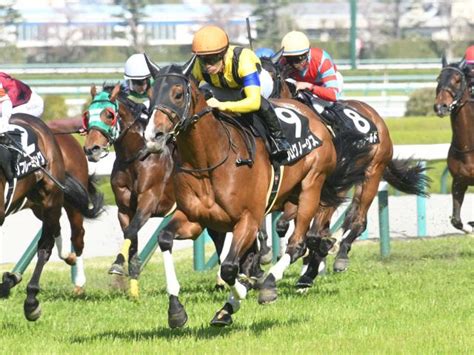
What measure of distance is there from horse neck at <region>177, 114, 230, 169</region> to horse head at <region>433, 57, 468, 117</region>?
16.1 feet

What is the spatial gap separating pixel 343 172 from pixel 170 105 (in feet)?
8.73

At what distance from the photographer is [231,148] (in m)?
6.54

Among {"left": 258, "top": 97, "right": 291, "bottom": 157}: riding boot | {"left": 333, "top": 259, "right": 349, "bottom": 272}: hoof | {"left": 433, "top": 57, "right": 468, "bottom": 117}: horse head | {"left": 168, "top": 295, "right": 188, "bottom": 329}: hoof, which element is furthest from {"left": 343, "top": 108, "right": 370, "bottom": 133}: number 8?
{"left": 168, "top": 295, "right": 188, "bottom": 329}: hoof

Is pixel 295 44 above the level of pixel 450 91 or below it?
above

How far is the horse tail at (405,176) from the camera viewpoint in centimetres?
1095

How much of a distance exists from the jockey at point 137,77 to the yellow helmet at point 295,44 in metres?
1.06

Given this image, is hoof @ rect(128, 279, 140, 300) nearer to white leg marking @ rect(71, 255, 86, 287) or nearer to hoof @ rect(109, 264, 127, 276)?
hoof @ rect(109, 264, 127, 276)

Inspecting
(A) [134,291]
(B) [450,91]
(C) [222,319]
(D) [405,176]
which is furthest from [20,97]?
(B) [450,91]

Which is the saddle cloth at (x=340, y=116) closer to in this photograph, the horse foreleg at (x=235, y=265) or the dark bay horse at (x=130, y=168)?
the dark bay horse at (x=130, y=168)

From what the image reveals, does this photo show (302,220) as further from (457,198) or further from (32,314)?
(457,198)

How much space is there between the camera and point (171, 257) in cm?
643

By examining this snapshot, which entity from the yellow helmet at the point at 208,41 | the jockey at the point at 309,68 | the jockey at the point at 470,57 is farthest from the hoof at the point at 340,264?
the yellow helmet at the point at 208,41

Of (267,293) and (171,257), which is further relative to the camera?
(267,293)

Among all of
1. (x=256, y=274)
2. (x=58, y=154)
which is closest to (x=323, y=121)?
(x=256, y=274)
